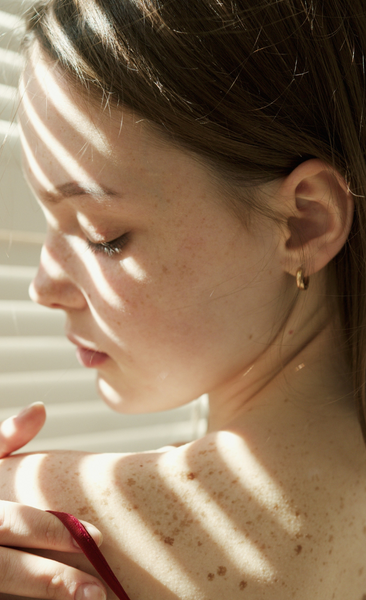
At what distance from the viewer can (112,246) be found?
955 mm

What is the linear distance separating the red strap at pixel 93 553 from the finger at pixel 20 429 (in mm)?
274

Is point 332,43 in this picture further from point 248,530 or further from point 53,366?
point 53,366

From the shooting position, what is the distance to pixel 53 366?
169 cm

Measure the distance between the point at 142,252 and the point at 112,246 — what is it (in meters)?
0.06

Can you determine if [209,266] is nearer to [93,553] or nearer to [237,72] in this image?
[237,72]

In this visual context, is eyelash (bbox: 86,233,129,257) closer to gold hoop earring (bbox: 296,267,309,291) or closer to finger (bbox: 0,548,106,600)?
gold hoop earring (bbox: 296,267,309,291)

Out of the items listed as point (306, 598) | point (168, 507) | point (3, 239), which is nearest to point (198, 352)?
point (168, 507)

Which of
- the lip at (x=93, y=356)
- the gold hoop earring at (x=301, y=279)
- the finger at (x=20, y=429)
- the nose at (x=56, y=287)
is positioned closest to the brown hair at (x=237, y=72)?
the gold hoop earring at (x=301, y=279)

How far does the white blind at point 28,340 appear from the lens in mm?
1396

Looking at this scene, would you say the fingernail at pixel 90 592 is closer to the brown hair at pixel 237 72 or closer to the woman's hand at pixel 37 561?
the woman's hand at pixel 37 561

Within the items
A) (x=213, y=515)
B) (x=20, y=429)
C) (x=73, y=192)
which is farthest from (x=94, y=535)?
(x=73, y=192)

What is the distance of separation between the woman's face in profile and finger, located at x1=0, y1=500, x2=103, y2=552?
14.4 inches

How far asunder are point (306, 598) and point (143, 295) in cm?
57

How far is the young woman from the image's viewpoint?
79 centimetres
